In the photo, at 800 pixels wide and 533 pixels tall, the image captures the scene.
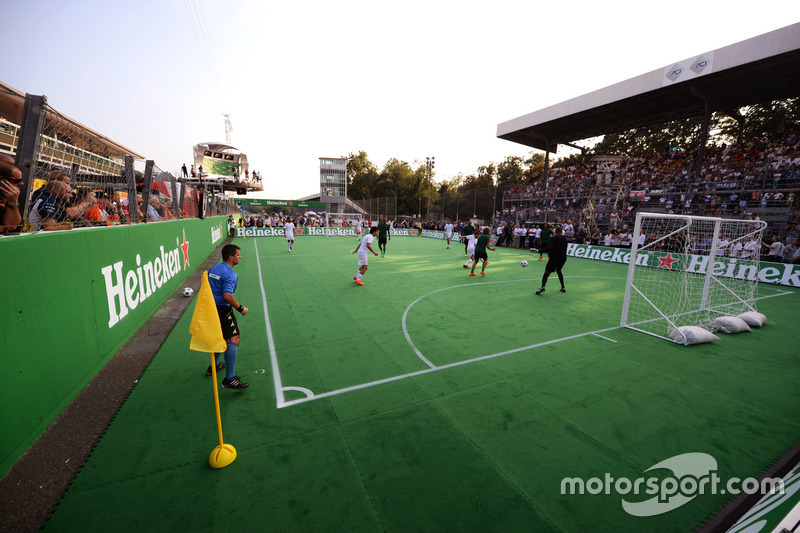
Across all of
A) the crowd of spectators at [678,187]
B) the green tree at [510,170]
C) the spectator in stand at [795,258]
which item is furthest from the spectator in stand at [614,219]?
the green tree at [510,170]

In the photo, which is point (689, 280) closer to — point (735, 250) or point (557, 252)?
point (735, 250)

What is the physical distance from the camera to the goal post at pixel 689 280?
7750 mm

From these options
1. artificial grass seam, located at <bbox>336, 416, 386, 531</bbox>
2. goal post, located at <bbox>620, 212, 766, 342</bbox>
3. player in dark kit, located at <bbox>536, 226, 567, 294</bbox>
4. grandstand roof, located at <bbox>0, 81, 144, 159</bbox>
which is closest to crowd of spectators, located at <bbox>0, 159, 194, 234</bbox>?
grandstand roof, located at <bbox>0, 81, 144, 159</bbox>

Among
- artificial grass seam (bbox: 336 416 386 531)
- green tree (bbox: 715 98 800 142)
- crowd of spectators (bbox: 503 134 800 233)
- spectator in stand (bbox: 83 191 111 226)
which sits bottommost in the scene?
artificial grass seam (bbox: 336 416 386 531)

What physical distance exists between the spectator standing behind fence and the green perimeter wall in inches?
11.0

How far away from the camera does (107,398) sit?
4.35 m

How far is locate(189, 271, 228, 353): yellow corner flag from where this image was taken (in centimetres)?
325

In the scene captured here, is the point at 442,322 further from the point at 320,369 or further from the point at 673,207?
the point at 673,207

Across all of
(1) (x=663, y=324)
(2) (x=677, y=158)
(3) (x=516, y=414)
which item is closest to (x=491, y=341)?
(3) (x=516, y=414)

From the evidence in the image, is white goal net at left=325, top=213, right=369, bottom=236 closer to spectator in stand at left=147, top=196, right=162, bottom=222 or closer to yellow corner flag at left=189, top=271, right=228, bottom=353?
spectator in stand at left=147, top=196, right=162, bottom=222

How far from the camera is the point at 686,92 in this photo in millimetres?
22859

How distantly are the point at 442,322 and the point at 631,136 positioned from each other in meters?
53.1

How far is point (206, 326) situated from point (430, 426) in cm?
282

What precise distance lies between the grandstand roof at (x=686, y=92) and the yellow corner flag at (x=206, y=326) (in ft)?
90.1
